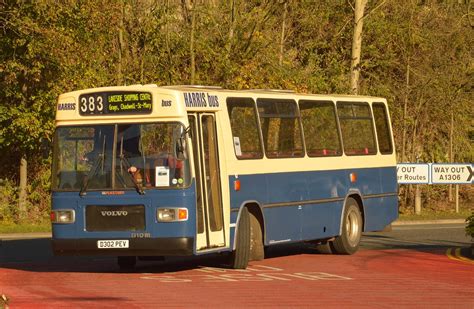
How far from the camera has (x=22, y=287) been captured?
57.8 ft

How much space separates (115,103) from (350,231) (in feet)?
21.9

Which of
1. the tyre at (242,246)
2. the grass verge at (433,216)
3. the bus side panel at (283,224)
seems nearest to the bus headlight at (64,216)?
the tyre at (242,246)

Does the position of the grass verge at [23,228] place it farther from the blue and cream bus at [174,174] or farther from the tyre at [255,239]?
the tyre at [255,239]

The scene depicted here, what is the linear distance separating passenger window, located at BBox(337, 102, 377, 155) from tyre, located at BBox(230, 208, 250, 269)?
4754 millimetres

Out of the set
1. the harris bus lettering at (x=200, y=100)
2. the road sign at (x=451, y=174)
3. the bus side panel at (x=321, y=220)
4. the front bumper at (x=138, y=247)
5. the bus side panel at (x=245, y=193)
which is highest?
the harris bus lettering at (x=200, y=100)

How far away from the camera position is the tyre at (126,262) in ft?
69.9

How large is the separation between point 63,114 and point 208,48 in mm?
19975

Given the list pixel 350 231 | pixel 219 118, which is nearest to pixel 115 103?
pixel 219 118

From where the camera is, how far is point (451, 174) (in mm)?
41031

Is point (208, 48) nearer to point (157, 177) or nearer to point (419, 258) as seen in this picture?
point (419, 258)

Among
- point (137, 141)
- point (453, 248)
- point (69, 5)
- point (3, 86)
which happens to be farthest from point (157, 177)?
point (3, 86)

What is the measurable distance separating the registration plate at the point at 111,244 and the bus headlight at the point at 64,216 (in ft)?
1.86

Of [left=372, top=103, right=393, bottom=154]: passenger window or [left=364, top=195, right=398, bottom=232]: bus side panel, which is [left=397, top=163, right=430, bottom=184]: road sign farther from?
[left=364, top=195, right=398, bottom=232]: bus side panel

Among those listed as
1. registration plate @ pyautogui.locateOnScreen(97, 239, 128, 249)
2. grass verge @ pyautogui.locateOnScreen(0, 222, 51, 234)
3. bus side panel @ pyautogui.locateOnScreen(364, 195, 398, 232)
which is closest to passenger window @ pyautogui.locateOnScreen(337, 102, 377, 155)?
bus side panel @ pyautogui.locateOnScreen(364, 195, 398, 232)
